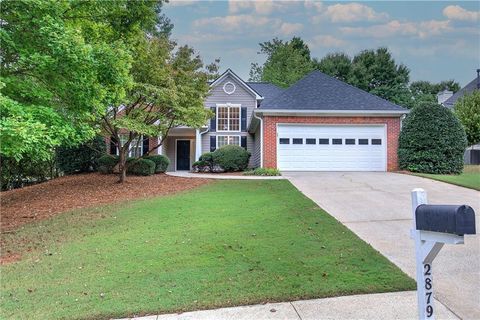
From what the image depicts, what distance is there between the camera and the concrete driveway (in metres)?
4.09

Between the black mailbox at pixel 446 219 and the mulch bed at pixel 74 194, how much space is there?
916cm

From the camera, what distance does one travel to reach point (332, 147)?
17234 mm

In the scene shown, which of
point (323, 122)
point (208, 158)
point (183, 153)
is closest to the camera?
point (323, 122)

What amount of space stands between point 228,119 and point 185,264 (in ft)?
62.0

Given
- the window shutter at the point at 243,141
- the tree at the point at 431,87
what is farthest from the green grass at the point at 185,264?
the tree at the point at 431,87

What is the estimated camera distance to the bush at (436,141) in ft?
51.6

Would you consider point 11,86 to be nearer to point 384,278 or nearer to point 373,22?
point 384,278

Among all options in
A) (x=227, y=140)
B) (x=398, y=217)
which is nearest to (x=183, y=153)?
(x=227, y=140)

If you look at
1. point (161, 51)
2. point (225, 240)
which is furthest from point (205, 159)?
point (225, 240)

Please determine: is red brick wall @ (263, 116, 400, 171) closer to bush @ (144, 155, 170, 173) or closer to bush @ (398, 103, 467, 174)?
bush @ (398, 103, 467, 174)

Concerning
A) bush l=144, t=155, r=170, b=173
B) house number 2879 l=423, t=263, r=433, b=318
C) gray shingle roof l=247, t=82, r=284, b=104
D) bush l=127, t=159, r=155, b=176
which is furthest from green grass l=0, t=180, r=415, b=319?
gray shingle roof l=247, t=82, r=284, b=104

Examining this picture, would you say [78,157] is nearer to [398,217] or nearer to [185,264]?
[185,264]

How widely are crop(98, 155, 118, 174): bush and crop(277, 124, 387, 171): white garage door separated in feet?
27.0

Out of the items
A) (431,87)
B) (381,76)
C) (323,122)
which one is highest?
(381,76)
